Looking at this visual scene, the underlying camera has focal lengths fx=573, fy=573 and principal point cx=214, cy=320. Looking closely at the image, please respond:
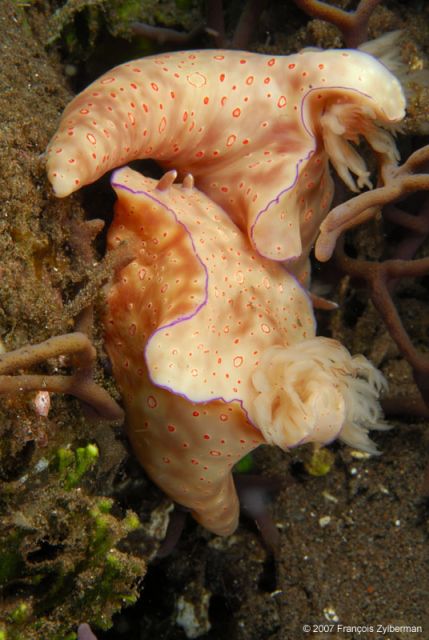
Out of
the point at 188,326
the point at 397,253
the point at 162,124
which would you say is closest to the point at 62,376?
the point at 188,326

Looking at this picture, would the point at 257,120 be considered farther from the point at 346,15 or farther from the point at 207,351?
the point at 207,351

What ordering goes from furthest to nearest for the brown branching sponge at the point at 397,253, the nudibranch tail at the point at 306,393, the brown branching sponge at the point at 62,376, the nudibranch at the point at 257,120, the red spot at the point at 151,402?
the brown branching sponge at the point at 397,253
the red spot at the point at 151,402
the nudibranch at the point at 257,120
the nudibranch tail at the point at 306,393
the brown branching sponge at the point at 62,376

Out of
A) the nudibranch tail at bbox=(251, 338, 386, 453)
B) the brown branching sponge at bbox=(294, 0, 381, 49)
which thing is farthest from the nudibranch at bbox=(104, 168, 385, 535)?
the brown branching sponge at bbox=(294, 0, 381, 49)

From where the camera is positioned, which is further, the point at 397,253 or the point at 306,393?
the point at 397,253

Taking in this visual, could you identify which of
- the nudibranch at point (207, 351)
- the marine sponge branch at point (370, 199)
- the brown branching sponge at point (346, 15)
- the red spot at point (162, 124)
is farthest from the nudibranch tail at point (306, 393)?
the brown branching sponge at point (346, 15)

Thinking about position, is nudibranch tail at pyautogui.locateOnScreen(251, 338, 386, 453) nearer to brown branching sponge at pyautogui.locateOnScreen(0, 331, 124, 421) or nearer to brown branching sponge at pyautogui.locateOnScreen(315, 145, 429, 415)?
brown branching sponge at pyautogui.locateOnScreen(315, 145, 429, 415)

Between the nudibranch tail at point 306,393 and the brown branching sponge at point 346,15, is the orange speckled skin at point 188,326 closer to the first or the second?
the nudibranch tail at point 306,393

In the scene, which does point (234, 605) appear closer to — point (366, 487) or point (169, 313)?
point (366, 487)
